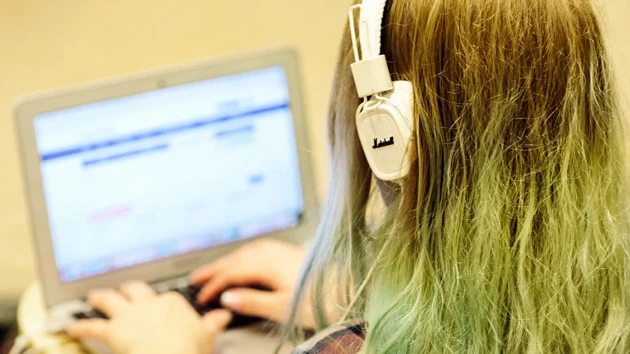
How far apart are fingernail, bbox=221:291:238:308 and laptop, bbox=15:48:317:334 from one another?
0.32ft

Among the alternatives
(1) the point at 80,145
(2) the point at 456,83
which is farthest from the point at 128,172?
(2) the point at 456,83

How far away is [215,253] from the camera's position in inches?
38.2

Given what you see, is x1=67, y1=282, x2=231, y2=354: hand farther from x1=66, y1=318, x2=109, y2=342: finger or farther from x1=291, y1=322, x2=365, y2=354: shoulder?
x1=291, y1=322, x2=365, y2=354: shoulder

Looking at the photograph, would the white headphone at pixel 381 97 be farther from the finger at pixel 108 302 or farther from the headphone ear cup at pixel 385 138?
the finger at pixel 108 302

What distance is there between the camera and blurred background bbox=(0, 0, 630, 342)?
132 cm

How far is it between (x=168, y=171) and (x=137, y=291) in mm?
169

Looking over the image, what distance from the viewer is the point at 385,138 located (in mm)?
548

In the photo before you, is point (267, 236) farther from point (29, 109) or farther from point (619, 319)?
point (619, 319)

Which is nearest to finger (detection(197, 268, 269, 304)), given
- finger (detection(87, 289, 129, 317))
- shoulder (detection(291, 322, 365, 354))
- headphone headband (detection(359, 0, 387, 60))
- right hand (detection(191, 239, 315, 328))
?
right hand (detection(191, 239, 315, 328))

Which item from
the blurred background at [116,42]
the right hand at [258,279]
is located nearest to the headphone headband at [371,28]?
the right hand at [258,279]

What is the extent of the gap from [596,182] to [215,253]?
1.89 ft

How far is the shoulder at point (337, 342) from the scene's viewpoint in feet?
1.88

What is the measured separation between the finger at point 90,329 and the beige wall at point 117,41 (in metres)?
0.55

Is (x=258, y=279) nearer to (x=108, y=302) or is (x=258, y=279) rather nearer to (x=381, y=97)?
(x=108, y=302)
